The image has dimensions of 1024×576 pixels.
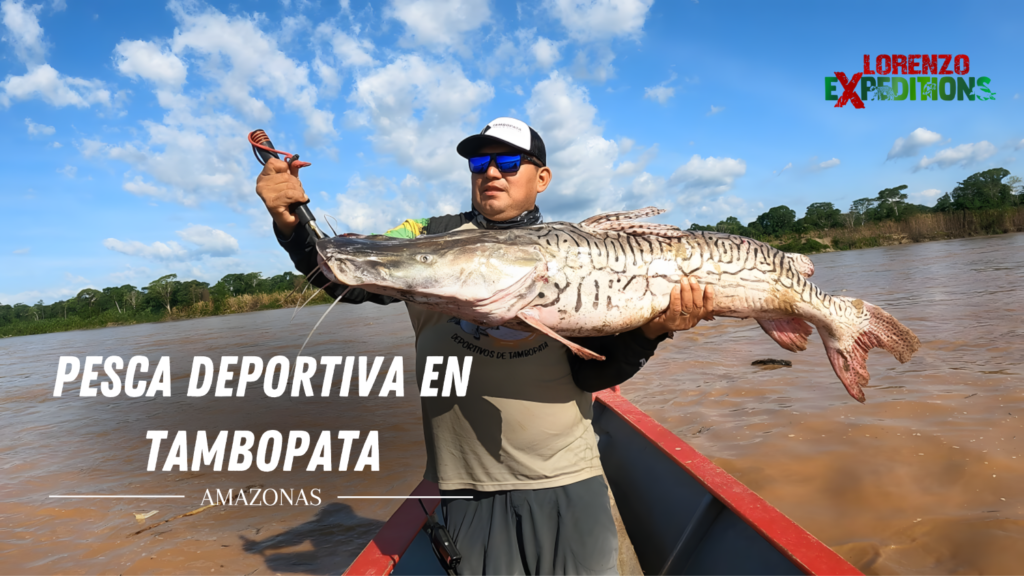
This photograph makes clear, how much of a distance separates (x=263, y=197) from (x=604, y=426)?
3.52m

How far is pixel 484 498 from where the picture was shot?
85.8 inches

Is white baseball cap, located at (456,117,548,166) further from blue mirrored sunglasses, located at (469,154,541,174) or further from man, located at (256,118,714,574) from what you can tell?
man, located at (256,118,714,574)

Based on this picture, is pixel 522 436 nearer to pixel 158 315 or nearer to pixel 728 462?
pixel 728 462

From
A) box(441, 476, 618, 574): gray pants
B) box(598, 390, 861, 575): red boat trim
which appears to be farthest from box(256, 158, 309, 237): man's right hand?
box(598, 390, 861, 575): red boat trim

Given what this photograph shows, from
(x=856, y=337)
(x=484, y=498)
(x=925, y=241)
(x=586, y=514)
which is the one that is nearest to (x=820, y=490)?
(x=856, y=337)

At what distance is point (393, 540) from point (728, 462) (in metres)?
3.01

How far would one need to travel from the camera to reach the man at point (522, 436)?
6.95 ft

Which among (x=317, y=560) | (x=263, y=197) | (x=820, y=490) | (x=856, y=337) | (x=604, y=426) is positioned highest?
(x=263, y=197)

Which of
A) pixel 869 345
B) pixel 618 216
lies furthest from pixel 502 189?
pixel 869 345

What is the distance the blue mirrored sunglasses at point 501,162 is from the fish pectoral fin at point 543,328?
859 mm

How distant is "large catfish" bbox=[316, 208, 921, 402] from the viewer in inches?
72.1

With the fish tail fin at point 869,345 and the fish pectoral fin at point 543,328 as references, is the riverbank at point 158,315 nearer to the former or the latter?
the fish pectoral fin at point 543,328

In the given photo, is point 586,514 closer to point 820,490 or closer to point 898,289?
point 820,490

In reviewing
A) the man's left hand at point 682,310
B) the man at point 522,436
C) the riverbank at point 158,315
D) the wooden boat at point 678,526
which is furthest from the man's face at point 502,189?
the riverbank at point 158,315
